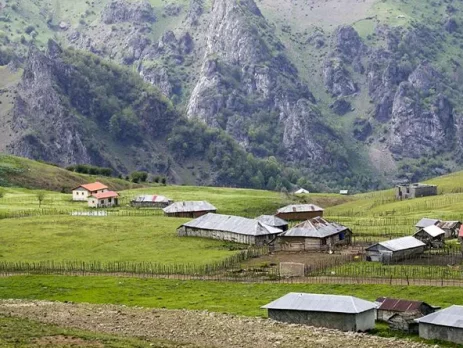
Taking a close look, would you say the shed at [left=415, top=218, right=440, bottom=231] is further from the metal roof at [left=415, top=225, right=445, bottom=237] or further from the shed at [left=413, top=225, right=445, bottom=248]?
the shed at [left=413, top=225, right=445, bottom=248]

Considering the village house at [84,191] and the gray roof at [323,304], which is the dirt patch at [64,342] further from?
the village house at [84,191]

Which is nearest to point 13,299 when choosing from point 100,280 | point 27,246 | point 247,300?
point 100,280

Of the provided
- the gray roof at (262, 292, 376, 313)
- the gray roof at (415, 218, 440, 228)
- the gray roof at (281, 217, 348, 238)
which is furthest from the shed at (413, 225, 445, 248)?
the gray roof at (262, 292, 376, 313)

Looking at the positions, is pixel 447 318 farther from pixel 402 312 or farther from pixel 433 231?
pixel 433 231

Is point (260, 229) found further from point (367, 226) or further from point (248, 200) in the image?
point (248, 200)

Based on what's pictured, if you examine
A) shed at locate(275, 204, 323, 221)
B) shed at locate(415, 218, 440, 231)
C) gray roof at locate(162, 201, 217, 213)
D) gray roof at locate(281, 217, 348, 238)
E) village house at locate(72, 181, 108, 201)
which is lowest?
gray roof at locate(281, 217, 348, 238)

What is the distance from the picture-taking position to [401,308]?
69.4 metres

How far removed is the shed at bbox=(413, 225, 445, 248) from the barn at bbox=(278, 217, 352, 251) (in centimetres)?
1147

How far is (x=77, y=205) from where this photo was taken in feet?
578

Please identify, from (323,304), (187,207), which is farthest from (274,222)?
(323,304)

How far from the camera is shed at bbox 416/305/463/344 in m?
63.2

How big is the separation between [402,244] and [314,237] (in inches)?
649

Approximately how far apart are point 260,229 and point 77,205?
2407 inches

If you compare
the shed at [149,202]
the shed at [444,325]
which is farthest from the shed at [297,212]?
the shed at [444,325]
